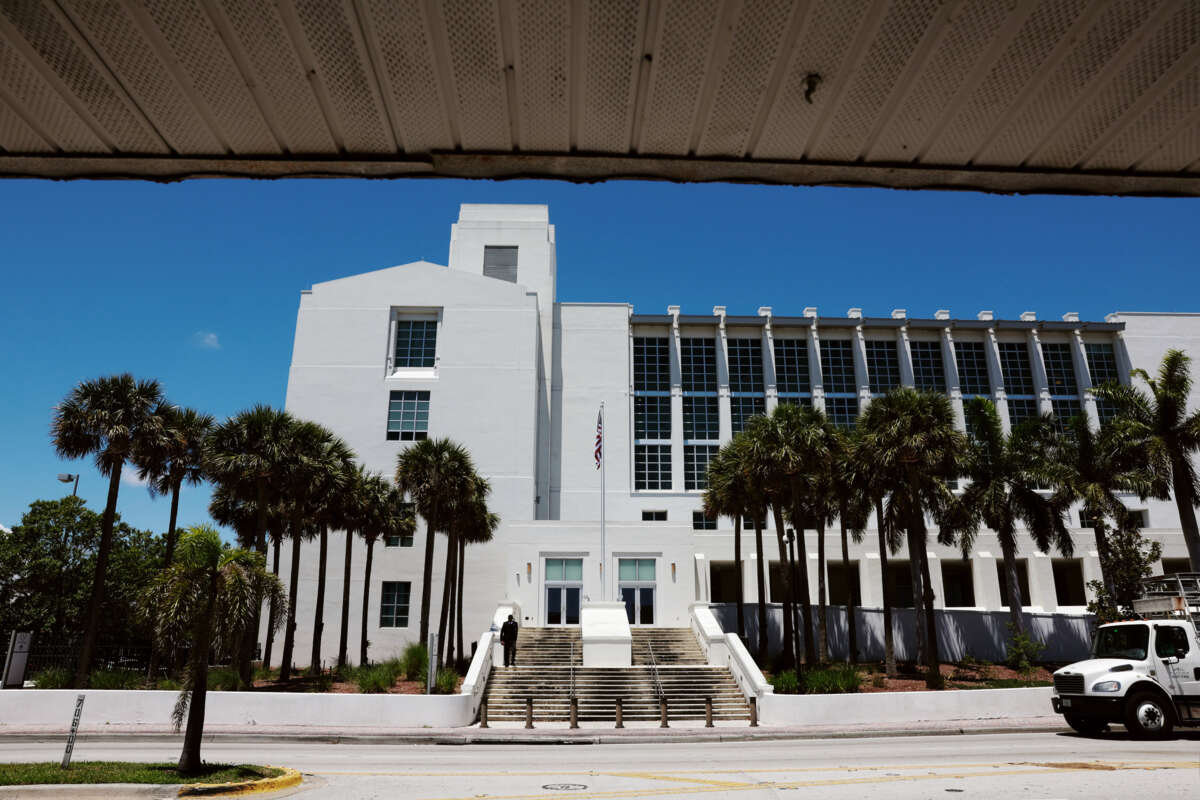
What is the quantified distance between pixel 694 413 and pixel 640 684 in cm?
3093

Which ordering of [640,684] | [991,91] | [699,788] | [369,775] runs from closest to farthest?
[991,91], [699,788], [369,775], [640,684]

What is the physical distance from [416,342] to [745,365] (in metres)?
23.8

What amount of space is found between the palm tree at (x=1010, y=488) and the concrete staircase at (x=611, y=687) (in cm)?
1494

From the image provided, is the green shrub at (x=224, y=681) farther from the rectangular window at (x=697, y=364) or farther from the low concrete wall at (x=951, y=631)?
the rectangular window at (x=697, y=364)

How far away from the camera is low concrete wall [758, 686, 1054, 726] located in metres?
23.2

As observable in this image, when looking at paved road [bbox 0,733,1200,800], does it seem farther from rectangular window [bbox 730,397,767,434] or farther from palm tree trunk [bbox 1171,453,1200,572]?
rectangular window [bbox 730,397,767,434]

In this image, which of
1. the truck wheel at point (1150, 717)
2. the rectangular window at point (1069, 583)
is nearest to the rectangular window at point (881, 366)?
the rectangular window at point (1069, 583)

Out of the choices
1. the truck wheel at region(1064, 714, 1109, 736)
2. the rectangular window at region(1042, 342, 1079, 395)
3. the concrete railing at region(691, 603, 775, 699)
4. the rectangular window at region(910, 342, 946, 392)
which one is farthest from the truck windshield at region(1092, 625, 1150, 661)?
the rectangular window at region(1042, 342, 1079, 395)

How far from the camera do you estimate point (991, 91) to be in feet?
9.94

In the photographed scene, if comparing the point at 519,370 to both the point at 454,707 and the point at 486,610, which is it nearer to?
the point at 486,610

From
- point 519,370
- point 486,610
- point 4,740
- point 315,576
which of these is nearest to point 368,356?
point 519,370

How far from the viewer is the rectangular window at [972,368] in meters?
60.0

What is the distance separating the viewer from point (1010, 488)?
125ft

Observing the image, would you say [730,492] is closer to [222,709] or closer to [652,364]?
[652,364]
